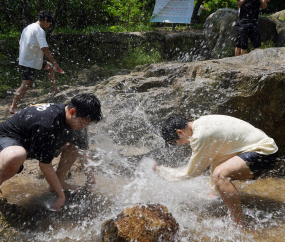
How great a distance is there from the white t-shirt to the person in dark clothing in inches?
111

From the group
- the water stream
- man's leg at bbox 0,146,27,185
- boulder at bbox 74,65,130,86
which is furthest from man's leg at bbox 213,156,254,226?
boulder at bbox 74,65,130,86

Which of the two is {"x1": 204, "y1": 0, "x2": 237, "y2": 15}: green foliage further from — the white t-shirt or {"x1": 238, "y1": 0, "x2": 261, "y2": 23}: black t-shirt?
the white t-shirt

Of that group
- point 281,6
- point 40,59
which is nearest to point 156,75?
point 40,59

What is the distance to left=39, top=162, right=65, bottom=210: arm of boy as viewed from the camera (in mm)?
2317

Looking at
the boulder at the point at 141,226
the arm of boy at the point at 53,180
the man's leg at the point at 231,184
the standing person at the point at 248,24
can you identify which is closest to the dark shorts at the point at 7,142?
the arm of boy at the point at 53,180

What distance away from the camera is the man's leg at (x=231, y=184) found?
229cm

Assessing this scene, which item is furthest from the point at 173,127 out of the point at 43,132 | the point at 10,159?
the point at 10,159

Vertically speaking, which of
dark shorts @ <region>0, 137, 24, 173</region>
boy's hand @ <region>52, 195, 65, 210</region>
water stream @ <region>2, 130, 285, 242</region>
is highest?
dark shorts @ <region>0, 137, 24, 173</region>

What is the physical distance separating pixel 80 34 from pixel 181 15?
3624 mm

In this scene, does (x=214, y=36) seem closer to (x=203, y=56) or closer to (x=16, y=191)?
(x=203, y=56)

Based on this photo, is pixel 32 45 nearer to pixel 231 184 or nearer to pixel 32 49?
pixel 32 49

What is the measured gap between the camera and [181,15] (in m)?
7.15

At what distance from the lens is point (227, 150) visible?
2471mm

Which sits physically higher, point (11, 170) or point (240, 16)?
point (240, 16)
